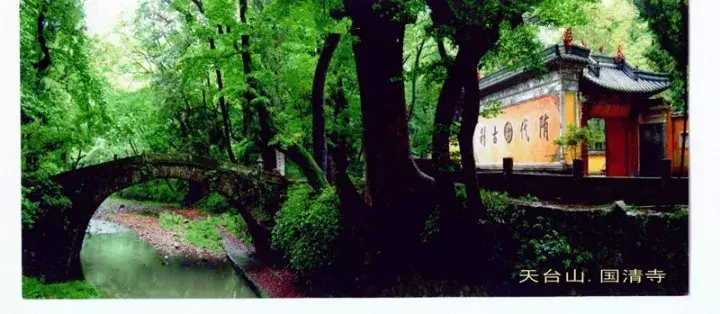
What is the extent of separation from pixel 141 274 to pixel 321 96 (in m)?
4.77

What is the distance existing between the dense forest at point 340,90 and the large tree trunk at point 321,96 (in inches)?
0.8

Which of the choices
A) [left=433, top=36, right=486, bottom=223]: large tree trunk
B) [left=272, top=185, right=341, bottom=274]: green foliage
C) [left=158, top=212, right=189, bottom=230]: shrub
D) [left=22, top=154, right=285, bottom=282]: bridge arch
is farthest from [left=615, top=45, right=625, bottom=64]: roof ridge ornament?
[left=158, top=212, right=189, bottom=230]: shrub

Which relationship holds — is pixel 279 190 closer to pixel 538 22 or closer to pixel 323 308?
pixel 323 308

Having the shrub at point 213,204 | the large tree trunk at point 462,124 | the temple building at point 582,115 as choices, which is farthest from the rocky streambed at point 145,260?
the temple building at point 582,115

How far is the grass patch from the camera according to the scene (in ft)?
30.6

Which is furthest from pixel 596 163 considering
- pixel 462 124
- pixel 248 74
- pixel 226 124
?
pixel 226 124

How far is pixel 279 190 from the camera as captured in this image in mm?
7801

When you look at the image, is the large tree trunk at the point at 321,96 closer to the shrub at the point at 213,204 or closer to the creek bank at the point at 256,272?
the creek bank at the point at 256,272

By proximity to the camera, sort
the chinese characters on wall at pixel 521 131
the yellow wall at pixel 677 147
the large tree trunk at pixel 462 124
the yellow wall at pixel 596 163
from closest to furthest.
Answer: the large tree trunk at pixel 462 124 < the yellow wall at pixel 677 147 < the yellow wall at pixel 596 163 < the chinese characters on wall at pixel 521 131

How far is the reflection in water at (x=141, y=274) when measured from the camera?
7344 mm

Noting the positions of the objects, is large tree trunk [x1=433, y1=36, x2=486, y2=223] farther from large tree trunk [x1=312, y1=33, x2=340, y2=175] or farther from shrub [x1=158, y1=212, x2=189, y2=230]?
shrub [x1=158, y1=212, x2=189, y2=230]

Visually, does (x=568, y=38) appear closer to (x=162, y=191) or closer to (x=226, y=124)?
(x=226, y=124)

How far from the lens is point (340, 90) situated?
7566 mm
